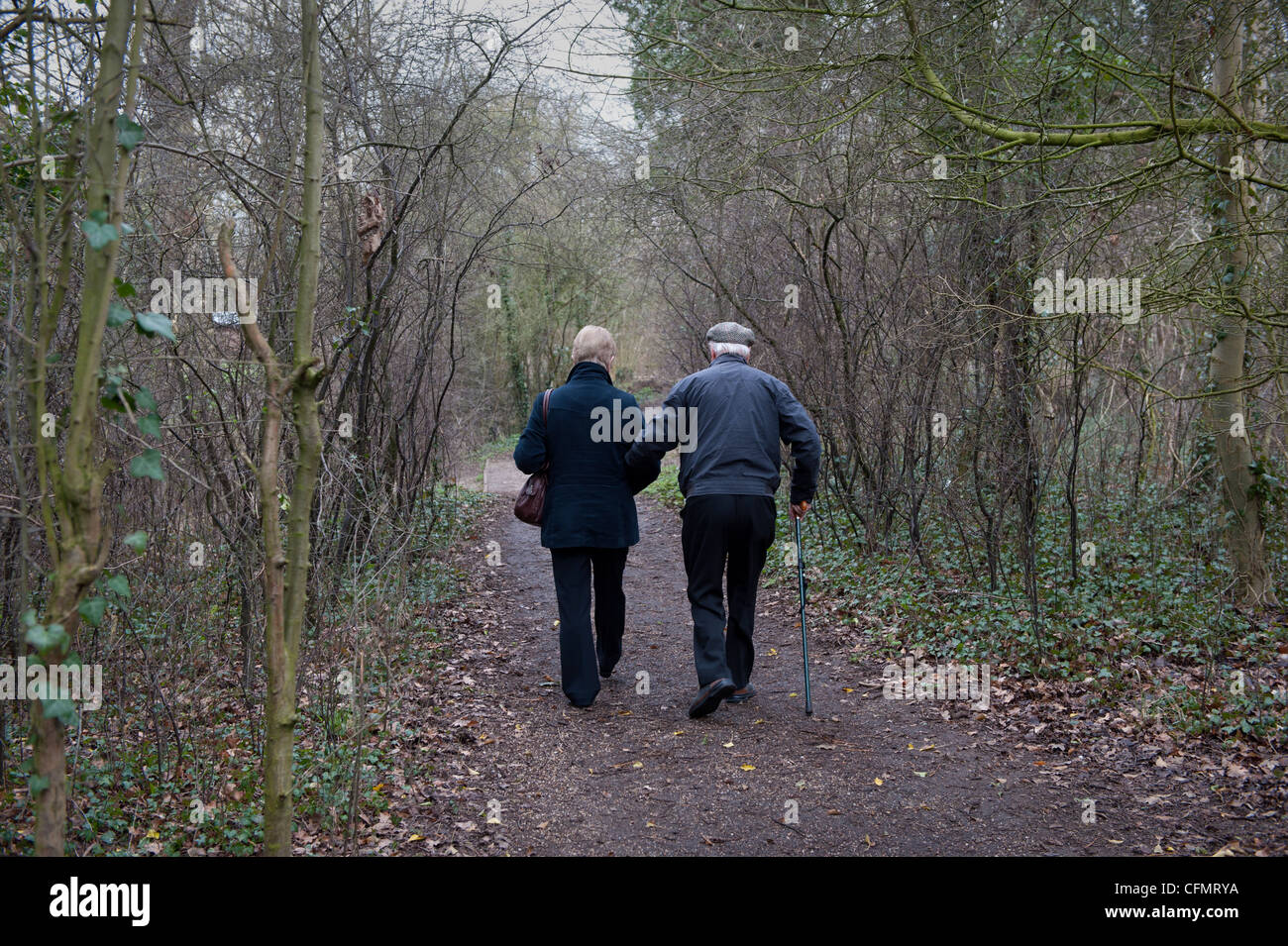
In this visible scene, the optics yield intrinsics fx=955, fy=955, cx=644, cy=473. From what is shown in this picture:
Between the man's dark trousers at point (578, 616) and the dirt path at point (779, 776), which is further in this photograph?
the man's dark trousers at point (578, 616)

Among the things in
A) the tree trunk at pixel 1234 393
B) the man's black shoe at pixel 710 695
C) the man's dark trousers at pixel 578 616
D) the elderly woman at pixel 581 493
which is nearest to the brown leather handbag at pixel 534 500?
the elderly woman at pixel 581 493

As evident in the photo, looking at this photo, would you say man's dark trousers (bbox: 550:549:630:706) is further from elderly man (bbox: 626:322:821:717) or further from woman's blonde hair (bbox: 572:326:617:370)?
woman's blonde hair (bbox: 572:326:617:370)

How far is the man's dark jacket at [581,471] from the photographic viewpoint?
595cm

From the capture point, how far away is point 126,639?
4969 millimetres

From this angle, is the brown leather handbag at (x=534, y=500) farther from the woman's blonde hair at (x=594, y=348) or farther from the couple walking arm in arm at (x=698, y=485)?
the woman's blonde hair at (x=594, y=348)

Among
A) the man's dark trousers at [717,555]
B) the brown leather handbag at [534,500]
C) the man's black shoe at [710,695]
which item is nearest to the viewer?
the man's black shoe at [710,695]

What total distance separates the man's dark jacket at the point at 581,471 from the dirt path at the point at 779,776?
1124 mm

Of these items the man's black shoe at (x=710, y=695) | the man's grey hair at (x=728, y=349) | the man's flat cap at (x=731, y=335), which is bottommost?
the man's black shoe at (x=710, y=695)

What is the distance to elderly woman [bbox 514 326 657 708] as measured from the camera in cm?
596

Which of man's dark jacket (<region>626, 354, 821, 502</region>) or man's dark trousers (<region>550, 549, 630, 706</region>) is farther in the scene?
man's dark trousers (<region>550, 549, 630, 706</region>)

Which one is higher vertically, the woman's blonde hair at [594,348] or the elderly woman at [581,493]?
the woman's blonde hair at [594,348]

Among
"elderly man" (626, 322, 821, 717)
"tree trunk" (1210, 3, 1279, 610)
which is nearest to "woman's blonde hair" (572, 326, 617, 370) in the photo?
"elderly man" (626, 322, 821, 717)

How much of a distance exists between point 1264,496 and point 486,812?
6.61 meters

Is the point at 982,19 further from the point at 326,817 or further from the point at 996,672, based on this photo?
the point at 326,817
